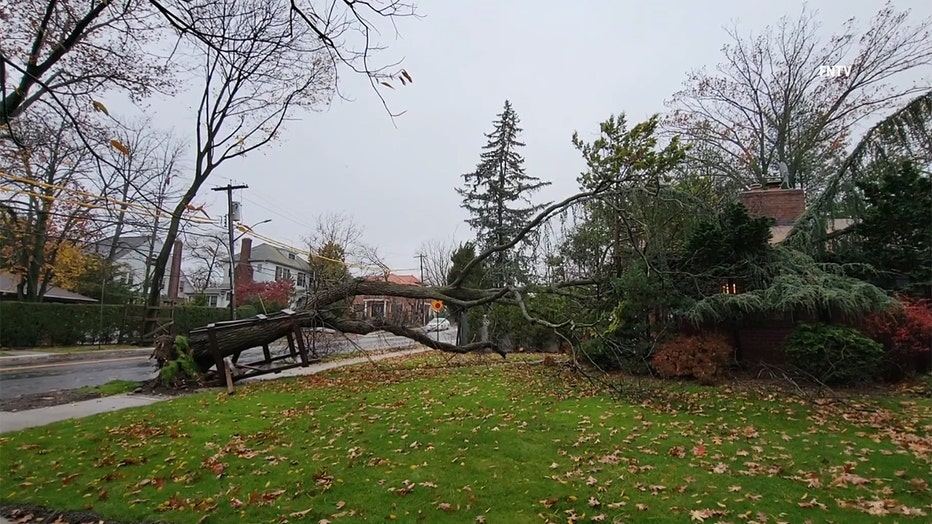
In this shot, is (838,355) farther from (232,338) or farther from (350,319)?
(232,338)

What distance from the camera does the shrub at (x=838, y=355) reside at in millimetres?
7812

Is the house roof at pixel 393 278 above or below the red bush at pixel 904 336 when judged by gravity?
above

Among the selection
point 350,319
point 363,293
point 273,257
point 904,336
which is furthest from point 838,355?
point 273,257

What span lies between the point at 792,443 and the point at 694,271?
5472 mm

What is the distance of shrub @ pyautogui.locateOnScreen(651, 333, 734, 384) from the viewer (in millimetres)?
8781

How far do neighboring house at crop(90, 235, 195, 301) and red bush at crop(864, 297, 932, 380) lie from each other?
17.4 meters

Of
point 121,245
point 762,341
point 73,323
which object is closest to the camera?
point 762,341

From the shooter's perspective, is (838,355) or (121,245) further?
(121,245)

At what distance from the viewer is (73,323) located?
1936cm

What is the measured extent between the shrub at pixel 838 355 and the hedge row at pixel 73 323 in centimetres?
1649

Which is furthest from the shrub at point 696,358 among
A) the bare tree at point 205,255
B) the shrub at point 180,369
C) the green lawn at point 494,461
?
the bare tree at point 205,255

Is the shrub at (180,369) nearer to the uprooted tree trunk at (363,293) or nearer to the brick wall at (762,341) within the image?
the uprooted tree trunk at (363,293)

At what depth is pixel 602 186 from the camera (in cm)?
1090

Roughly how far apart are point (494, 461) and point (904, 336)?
7.87 m
